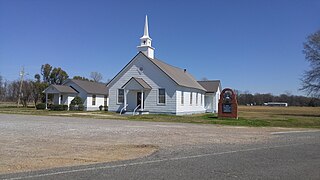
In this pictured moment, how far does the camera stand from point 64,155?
31.6 feet

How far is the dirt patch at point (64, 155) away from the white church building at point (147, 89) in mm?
21944

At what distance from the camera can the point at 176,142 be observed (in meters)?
13.1

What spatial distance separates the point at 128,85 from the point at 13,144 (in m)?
23.1

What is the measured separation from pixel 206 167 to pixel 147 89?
26.4 meters

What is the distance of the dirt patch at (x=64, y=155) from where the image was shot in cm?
822

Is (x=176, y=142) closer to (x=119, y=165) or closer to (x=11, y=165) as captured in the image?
(x=119, y=165)

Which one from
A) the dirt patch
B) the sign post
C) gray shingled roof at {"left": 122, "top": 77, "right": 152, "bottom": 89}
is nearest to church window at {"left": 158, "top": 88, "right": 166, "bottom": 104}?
gray shingled roof at {"left": 122, "top": 77, "right": 152, "bottom": 89}

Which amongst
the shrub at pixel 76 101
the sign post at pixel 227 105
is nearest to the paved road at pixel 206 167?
the sign post at pixel 227 105

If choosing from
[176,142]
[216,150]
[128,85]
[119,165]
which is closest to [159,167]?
[119,165]

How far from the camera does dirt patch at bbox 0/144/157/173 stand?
8.22m

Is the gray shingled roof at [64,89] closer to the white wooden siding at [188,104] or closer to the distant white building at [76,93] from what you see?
the distant white building at [76,93]

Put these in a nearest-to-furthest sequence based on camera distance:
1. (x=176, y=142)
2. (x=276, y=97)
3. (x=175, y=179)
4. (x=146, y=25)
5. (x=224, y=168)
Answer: (x=175, y=179) < (x=224, y=168) < (x=176, y=142) < (x=146, y=25) < (x=276, y=97)

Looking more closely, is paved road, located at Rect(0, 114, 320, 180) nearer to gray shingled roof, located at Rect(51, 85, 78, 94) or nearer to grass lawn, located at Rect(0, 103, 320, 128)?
grass lawn, located at Rect(0, 103, 320, 128)

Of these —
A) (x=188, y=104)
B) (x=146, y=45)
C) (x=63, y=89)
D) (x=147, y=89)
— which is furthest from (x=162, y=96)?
(x=63, y=89)
